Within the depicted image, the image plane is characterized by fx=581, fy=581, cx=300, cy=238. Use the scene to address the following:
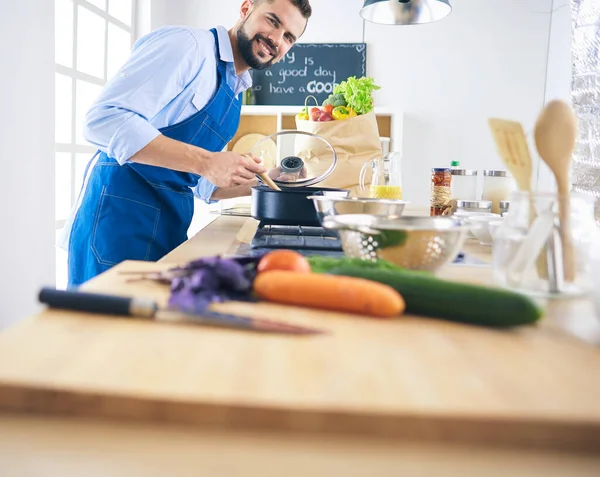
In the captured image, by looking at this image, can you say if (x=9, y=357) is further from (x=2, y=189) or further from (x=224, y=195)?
(x=2, y=189)

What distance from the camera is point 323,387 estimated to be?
17.5 inches

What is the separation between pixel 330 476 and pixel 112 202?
1.53 m

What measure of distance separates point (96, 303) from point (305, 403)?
301 mm

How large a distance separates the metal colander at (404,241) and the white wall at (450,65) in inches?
142

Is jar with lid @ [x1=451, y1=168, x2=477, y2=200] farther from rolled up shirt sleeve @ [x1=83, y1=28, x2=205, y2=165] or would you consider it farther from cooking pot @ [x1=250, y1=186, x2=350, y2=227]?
rolled up shirt sleeve @ [x1=83, y1=28, x2=205, y2=165]

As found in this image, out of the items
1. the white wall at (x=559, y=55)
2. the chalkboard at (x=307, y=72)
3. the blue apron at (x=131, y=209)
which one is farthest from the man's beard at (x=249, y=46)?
the white wall at (x=559, y=55)

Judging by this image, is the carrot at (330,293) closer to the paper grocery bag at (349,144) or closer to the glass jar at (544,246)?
the glass jar at (544,246)

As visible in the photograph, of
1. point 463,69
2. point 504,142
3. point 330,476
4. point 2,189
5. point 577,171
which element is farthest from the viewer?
point 463,69

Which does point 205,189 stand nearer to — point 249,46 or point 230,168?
point 249,46

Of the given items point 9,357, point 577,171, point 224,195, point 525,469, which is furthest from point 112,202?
point 577,171

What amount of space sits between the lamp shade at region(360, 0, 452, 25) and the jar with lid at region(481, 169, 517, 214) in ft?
2.71

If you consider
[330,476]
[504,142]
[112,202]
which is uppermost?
[504,142]

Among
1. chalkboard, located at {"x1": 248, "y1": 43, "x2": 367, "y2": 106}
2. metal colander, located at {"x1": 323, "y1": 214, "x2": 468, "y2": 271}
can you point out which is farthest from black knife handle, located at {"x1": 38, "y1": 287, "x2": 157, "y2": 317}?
chalkboard, located at {"x1": 248, "y1": 43, "x2": 367, "y2": 106}

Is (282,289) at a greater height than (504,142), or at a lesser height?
lesser
